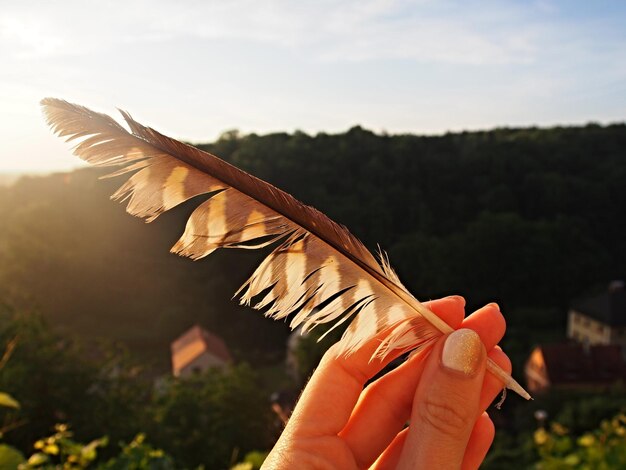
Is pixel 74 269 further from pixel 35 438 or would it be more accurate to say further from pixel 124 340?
pixel 35 438

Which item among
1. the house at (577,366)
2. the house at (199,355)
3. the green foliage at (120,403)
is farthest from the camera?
the house at (577,366)

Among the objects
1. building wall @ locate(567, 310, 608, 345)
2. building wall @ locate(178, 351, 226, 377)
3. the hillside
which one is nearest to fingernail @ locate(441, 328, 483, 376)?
building wall @ locate(178, 351, 226, 377)

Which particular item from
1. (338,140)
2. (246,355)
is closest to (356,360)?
(246,355)

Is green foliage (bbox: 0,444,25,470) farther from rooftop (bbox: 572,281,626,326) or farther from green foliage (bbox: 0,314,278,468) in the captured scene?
rooftop (bbox: 572,281,626,326)

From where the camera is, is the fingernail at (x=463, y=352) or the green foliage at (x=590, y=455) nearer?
the fingernail at (x=463, y=352)

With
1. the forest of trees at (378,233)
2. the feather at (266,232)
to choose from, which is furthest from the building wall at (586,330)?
the feather at (266,232)

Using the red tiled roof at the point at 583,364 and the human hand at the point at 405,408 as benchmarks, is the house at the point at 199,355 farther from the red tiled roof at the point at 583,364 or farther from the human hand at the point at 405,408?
the human hand at the point at 405,408
